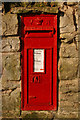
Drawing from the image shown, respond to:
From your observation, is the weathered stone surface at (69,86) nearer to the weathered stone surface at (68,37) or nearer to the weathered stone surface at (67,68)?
the weathered stone surface at (67,68)

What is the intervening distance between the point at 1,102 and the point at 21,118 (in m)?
0.51

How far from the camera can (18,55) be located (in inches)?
104

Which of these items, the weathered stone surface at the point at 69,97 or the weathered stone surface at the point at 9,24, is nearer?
the weathered stone surface at the point at 9,24

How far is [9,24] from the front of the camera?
8.58ft

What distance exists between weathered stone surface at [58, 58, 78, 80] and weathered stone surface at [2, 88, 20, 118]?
3.06ft

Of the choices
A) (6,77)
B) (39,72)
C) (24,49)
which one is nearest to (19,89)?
(6,77)

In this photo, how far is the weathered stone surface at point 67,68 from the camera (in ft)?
8.73

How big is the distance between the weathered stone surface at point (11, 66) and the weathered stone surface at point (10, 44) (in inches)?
3.8

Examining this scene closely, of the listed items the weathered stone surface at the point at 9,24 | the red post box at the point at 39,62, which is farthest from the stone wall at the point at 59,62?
the red post box at the point at 39,62

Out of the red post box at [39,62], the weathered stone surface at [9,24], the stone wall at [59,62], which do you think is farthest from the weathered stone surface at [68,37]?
the weathered stone surface at [9,24]

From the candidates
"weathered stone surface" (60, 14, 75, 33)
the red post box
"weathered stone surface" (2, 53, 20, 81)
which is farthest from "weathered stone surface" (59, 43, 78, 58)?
"weathered stone surface" (2, 53, 20, 81)

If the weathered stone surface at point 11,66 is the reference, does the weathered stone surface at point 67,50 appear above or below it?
above

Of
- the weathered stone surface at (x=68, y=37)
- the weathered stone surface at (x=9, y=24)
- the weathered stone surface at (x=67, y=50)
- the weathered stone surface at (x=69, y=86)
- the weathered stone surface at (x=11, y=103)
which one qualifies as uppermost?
the weathered stone surface at (x=9, y=24)

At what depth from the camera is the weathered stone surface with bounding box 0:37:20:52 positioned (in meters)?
2.64
